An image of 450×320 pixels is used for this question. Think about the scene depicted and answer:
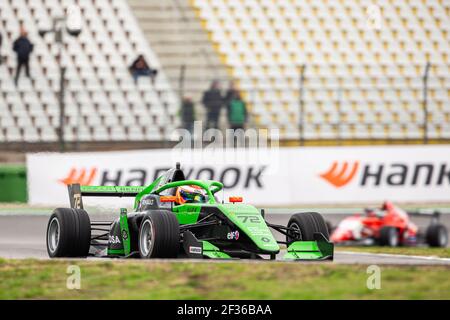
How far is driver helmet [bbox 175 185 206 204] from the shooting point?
10758mm

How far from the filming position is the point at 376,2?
25844 mm

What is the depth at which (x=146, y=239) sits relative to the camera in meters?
10.2

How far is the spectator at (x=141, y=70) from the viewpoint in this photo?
22.0 metres

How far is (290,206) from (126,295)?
11541 mm

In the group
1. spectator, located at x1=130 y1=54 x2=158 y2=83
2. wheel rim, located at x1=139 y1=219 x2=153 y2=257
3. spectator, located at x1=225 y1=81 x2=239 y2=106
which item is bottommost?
wheel rim, located at x1=139 y1=219 x2=153 y2=257

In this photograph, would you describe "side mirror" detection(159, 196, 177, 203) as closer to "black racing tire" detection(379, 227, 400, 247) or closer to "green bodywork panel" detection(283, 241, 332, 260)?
"green bodywork panel" detection(283, 241, 332, 260)

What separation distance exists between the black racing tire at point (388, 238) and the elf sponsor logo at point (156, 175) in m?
4.12

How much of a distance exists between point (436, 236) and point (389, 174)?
4.10 meters

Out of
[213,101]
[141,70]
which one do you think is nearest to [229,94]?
[213,101]

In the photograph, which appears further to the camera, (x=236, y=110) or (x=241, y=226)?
(x=236, y=110)

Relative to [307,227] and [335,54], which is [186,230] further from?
[335,54]

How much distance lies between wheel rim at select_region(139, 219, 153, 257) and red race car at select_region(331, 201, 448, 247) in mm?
6701

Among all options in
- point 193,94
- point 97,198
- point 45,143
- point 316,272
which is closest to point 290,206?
point 193,94


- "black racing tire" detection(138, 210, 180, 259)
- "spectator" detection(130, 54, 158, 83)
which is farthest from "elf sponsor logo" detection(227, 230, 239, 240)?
"spectator" detection(130, 54, 158, 83)
